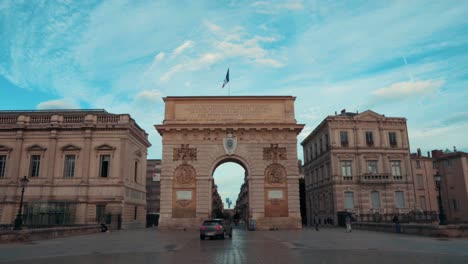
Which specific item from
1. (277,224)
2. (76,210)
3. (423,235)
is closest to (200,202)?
(277,224)

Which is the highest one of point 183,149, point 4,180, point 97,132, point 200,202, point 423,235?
point 97,132

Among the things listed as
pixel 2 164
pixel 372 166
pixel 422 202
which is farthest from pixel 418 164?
pixel 2 164

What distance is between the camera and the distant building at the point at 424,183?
4922 centimetres

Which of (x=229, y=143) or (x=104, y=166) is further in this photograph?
(x=104, y=166)

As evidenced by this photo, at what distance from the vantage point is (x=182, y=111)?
34.4 metres

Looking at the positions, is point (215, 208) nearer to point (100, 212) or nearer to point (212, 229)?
point (100, 212)

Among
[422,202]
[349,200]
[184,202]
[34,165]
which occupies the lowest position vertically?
[184,202]

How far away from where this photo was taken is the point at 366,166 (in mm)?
42438

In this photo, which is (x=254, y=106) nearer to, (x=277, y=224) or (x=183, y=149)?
(x=183, y=149)

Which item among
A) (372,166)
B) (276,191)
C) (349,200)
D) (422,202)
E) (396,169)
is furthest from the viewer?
(422,202)

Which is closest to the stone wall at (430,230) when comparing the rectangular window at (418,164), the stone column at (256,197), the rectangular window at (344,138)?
the stone column at (256,197)

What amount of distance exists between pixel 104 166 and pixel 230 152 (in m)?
14.0

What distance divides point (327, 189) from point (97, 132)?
27762 mm

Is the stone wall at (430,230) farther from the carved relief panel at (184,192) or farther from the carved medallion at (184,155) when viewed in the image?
the carved medallion at (184,155)
